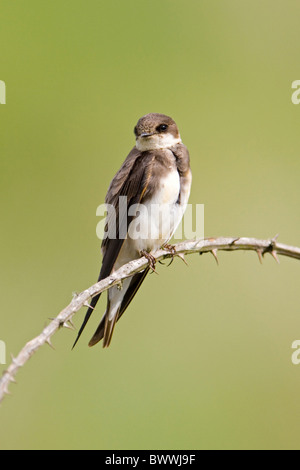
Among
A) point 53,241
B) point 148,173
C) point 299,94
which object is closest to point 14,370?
point 148,173

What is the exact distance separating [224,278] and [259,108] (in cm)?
272

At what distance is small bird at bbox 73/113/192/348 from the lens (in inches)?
171

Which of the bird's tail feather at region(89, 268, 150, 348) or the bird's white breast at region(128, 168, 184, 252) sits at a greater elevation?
the bird's white breast at region(128, 168, 184, 252)

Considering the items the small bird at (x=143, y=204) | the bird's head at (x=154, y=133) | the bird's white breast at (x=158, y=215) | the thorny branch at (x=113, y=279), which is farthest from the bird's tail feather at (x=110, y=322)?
the thorny branch at (x=113, y=279)

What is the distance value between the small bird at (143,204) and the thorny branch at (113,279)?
4.24 ft

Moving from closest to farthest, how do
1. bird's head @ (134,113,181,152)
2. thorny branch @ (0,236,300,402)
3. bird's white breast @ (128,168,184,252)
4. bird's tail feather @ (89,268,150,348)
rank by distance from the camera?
thorny branch @ (0,236,300,402)
bird's tail feather @ (89,268,150,348)
bird's white breast @ (128,168,184,252)
bird's head @ (134,113,181,152)

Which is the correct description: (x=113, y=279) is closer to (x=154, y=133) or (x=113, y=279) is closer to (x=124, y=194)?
(x=124, y=194)

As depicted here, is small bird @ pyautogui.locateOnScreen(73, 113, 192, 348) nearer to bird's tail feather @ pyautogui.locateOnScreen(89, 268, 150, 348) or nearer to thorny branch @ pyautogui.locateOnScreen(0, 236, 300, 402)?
bird's tail feather @ pyautogui.locateOnScreen(89, 268, 150, 348)

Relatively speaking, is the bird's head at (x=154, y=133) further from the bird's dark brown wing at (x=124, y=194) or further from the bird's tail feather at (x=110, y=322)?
the bird's tail feather at (x=110, y=322)

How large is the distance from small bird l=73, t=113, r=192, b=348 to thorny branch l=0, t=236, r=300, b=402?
1.29 meters

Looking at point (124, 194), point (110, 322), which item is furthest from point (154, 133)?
point (110, 322)

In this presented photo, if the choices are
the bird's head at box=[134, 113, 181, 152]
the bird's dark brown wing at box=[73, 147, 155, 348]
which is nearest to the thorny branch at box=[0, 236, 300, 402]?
the bird's dark brown wing at box=[73, 147, 155, 348]

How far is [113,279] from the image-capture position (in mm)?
2762

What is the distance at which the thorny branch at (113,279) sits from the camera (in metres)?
1.90
